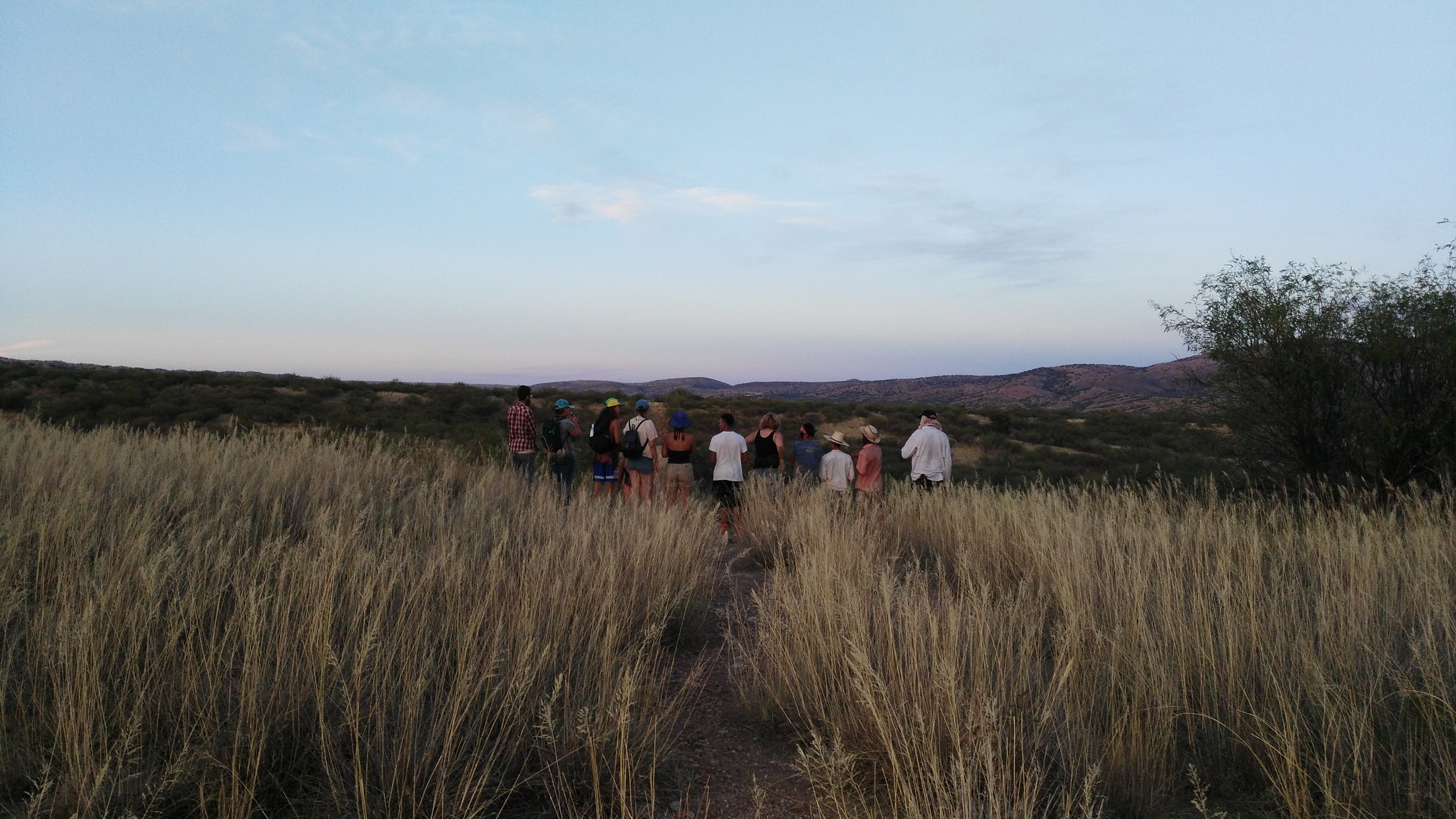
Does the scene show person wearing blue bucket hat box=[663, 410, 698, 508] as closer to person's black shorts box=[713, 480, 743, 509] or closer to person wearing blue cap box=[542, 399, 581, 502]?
person's black shorts box=[713, 480, 743, 509]

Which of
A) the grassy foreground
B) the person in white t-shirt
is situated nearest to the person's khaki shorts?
the person in white t-shirt

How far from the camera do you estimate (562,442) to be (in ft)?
34.5

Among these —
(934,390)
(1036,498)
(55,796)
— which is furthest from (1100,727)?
(934,390)

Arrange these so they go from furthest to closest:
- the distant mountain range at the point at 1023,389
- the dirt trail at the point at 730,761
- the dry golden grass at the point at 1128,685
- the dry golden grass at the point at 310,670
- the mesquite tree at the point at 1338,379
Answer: the distant mountain range at the point at 1023,389 < the mesquite tree at the point at 1338,379 < the dirt trail at the point at 730,761 < the dry golden grass at the point at 1128,685 < the dry golden grass at the point at 310,670

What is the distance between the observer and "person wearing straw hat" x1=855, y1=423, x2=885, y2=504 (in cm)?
953

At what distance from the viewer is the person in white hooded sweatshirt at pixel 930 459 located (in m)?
10.6

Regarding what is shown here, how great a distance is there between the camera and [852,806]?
2.99 m

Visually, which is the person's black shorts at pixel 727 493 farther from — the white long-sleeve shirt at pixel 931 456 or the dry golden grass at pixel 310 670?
the dry golden grass at pixel 310 670

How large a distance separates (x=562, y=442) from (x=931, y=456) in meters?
5.60

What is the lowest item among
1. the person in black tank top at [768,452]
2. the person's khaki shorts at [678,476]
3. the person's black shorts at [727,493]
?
the person's black shorts at [727,493]

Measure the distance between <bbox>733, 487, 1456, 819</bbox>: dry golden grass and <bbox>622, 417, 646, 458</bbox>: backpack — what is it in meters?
4.95

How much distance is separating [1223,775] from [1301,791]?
571mm

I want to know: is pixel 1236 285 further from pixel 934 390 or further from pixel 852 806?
pixel 934 390

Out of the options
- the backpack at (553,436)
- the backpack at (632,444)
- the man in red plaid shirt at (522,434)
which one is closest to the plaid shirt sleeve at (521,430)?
the man in red plaid shirt at (522,434)
